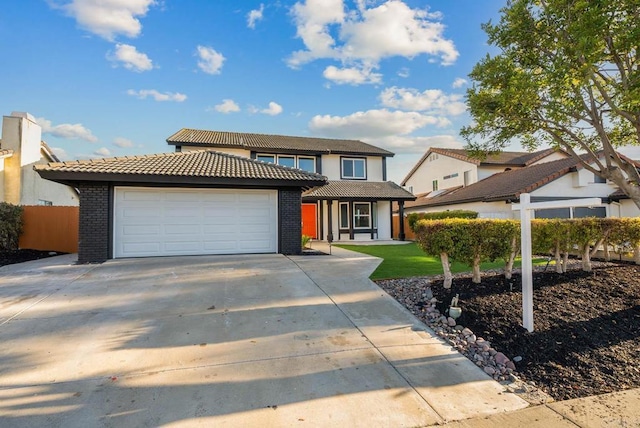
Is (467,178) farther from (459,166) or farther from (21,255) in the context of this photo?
(21,255)

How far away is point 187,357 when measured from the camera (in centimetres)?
362

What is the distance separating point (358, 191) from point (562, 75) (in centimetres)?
1342

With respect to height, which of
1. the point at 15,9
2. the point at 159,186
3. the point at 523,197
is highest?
the point at 15,9

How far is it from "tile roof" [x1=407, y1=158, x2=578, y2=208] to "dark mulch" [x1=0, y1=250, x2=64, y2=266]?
20978mm

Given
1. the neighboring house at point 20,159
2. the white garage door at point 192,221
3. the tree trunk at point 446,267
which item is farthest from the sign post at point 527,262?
the neighboring house at point 20,159

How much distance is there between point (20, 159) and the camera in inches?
597

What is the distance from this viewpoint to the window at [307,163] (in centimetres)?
2006

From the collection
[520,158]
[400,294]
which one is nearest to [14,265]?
[400,294]

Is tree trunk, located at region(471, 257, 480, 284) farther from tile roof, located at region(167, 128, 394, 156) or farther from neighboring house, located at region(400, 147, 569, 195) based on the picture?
neighboring house, located at region(400, 147, 569, 195)

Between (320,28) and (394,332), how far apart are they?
10.8m

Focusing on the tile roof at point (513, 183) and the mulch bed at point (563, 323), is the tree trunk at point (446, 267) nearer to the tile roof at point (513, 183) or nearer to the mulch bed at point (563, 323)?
the mulch bed at point (563, 323)

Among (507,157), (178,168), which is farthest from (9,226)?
(507,157)

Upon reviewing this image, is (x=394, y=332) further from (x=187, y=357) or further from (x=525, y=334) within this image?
(x=187, y=357)

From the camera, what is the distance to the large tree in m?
5.95
